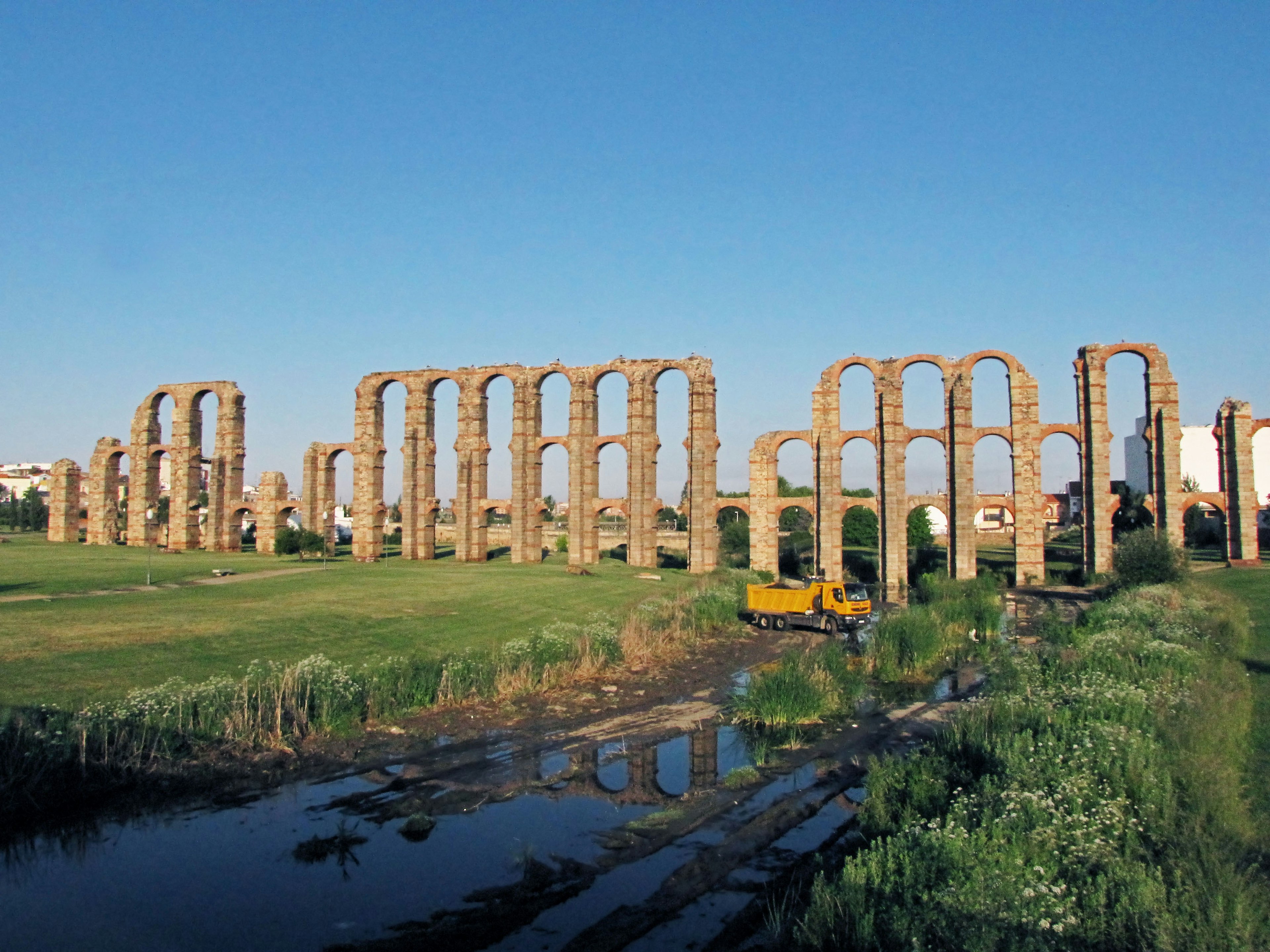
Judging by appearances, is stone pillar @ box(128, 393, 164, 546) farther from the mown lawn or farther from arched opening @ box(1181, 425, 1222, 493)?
arched opening @ box(1181, 425, 1222, 493)

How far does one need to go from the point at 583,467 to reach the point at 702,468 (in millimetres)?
6378

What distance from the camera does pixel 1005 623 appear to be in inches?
1132

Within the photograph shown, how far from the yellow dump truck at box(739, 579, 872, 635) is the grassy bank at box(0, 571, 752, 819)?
6916mm

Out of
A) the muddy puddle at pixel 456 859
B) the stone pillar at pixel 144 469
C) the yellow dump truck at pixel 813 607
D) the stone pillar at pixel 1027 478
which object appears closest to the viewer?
the muddy puddle at pixel 456 859

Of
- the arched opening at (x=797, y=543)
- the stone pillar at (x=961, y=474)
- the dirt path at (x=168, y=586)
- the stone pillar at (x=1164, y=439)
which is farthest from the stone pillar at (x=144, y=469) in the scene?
the stone pillar at (x=1164, y=439)

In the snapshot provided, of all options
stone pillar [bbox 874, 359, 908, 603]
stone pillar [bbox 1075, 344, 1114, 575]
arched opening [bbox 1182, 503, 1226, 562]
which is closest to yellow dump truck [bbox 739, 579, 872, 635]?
stone pillar [bbox 874, 359, 908, 603]

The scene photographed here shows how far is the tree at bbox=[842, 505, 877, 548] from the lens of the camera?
71625 mm

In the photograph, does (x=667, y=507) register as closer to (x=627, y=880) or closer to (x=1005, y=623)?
(x=1005, y=623)

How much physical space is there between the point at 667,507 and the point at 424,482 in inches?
2553

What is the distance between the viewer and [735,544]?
5622 centimetres

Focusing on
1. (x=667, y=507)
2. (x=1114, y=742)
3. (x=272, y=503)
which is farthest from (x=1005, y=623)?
(x=667, y=507)

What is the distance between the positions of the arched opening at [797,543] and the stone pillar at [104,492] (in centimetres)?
3955

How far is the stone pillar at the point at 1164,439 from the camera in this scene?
40.7 meters

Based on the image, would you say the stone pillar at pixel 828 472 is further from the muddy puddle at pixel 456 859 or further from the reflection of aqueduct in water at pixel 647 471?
the muddy puddle at pixel 456 859
